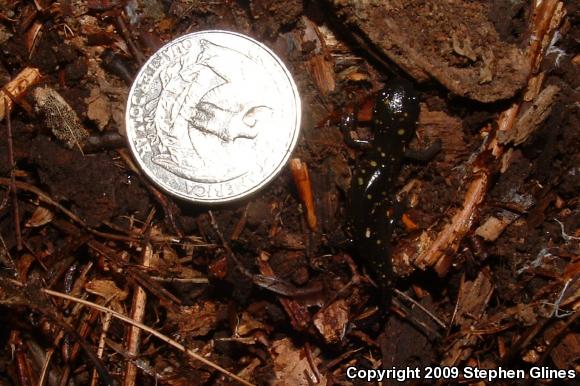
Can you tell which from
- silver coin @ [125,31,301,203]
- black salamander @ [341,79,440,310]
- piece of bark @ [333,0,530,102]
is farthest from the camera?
black salamander @ [341,79,440,310]

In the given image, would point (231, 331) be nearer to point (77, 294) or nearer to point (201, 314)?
point (201, 314)

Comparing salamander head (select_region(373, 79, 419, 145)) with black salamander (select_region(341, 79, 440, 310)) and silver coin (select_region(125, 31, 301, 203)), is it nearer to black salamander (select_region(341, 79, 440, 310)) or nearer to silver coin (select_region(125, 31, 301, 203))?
black salamander (select_region(341, 79, 440, 310))

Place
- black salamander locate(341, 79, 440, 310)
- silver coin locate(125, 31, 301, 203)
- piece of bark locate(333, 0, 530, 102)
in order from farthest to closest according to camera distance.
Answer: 1. black salamander locate(341, 79, 440, 310)
2. silver coin locate(125, 31, 301, 203)
3. piece of bark locate(333, 0, 530, 102)

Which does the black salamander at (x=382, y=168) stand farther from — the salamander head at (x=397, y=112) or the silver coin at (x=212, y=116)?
the silver coin at (x=212, y=116)

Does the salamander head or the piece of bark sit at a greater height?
the piece of bark

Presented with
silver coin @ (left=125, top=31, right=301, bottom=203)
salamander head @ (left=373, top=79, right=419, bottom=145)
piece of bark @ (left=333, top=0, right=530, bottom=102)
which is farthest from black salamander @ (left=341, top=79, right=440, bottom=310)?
silver coin @ (left=125, top=31, right=301, bottom=203)

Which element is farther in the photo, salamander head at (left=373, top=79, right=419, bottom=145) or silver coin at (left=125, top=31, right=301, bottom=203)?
salamander head at (left=373, top=79, right=419, bottom=145)
